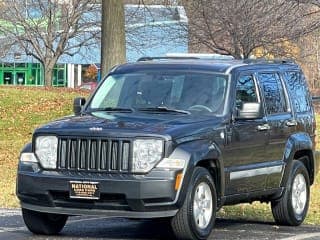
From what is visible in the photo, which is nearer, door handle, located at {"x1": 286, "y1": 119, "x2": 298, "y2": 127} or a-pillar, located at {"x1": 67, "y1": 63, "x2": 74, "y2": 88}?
door handle, located at {"x1": 286, "y1": 119, "x2": 298, "y2": 127}

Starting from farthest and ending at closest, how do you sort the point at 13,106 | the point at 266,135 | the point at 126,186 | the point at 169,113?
the point at 13,106 < the point at 266,135 < the point at 169,113 < the point at 126,186

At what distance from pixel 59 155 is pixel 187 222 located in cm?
145

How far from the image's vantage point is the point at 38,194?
906 centimetres

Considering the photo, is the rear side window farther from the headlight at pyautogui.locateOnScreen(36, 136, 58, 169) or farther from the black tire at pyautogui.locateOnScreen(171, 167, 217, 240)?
the headlight at pyautogui.locateOnScreen(36, 136, 58, 169)

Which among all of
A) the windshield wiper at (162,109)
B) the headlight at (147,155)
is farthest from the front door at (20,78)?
the headlight at (147,155)

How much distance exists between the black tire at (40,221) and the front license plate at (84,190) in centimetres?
84

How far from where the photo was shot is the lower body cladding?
8.73 metres

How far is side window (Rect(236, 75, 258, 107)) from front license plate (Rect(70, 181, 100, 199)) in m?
2.21

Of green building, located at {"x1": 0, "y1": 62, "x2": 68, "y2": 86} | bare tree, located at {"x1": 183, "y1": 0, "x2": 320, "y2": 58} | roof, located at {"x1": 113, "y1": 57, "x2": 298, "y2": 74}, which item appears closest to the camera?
roof, located at {"x1": 113, "y1": 57, "x2": 298, "y2": 74}

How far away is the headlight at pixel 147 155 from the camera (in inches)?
346

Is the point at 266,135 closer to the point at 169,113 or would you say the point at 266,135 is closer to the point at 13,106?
the point at 169,113

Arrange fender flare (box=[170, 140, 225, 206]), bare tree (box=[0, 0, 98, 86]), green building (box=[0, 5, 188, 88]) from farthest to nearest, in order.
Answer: bare tree (box=[0, 0, 98, 86]), green building (box=[0, 5, 188, 88]), fender flare (box=[170, 140, 225, 206])

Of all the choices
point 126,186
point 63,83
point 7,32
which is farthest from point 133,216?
point 63,83

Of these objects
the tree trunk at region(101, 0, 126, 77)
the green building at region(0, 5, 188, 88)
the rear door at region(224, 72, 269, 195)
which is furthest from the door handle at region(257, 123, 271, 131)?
the green building at region(0, 5, 188, 88)
